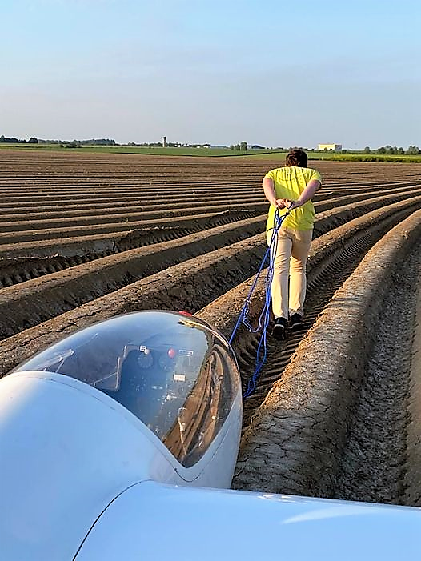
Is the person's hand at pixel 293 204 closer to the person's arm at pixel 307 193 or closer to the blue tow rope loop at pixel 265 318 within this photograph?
the person's arm at pixel 307 193

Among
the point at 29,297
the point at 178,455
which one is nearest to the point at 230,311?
the point at 29,297

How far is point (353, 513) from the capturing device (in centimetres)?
173

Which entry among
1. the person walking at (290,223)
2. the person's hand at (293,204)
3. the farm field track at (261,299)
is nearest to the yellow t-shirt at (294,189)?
the person walking at (290,223)

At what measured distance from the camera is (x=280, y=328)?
26.0 ft

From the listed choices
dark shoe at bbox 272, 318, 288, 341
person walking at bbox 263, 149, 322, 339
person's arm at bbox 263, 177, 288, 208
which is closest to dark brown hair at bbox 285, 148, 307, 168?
person walking at bbox 263, 149, 322, 339

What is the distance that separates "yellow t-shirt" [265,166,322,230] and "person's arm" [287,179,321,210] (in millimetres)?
60

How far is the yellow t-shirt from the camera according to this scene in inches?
297

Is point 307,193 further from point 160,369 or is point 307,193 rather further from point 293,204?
point 160,369

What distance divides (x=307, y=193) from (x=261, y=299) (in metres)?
2.27

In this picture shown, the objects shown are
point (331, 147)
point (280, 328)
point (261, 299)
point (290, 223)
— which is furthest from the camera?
point (331, 147)

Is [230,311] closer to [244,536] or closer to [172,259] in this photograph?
[172,259]

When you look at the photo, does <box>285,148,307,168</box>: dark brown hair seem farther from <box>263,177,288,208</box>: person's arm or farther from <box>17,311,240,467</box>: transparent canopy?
<box>17,311,240,467</box>: transparent canopy

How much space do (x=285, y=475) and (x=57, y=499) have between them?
9.91 ft

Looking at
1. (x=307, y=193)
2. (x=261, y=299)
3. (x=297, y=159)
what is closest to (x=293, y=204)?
(x=307, y=193)
